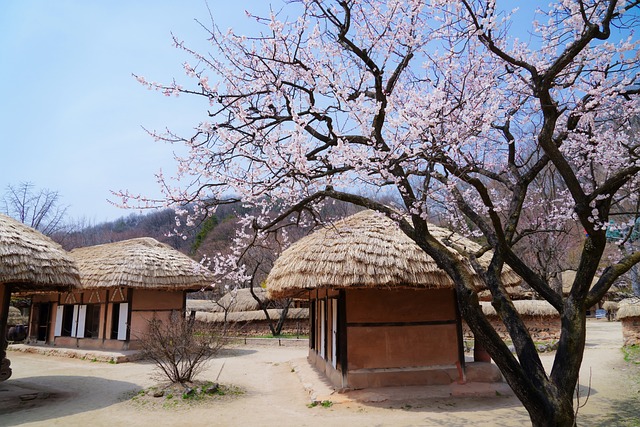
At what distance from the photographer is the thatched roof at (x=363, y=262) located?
722 centimetres

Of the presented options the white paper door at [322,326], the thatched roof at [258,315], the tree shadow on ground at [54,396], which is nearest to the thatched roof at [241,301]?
the thatched roof at [258,315]

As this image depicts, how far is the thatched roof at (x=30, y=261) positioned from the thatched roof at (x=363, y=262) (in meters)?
4.05

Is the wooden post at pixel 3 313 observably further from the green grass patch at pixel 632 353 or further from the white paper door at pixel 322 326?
the green grass patch at pixel 632 353

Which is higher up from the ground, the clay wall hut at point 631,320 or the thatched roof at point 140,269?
the thatched roof at point 140,269

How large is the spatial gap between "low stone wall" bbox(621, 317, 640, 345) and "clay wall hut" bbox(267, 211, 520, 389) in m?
7.21

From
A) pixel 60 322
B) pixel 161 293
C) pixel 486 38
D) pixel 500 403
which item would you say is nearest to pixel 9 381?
pixel 161 293

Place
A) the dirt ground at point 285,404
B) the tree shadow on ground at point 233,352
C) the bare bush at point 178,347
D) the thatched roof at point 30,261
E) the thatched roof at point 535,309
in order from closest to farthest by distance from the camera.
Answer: the dirt ground at point 285,404, the thatched roof at point 30,261, the bare bush at point 178,347, the tree shadow on ground at point 233,352, the thatched roof at point 535,309

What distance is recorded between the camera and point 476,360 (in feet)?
28.4

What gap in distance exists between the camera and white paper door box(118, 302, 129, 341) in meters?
13.2

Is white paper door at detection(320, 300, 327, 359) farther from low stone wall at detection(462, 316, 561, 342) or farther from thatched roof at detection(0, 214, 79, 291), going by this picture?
low stone wall at detection(462, 316, 561, 342)

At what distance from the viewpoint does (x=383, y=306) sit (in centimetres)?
790

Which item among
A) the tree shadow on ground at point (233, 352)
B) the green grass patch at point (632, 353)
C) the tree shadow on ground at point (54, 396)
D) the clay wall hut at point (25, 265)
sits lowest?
the tree shadow on ground at point (233, 352)

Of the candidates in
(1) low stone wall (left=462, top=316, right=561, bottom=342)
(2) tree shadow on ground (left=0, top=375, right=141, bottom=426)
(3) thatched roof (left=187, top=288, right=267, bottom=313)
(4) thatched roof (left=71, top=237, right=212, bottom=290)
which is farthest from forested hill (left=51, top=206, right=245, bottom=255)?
(1) low stone wall (left=462, top=316, right=561, bottom=342)

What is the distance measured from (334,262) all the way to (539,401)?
4.06 metres
